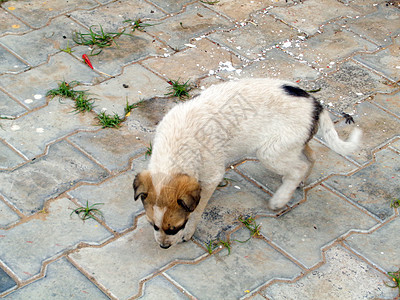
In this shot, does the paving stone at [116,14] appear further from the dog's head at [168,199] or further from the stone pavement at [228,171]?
the dog's head at [168,199]

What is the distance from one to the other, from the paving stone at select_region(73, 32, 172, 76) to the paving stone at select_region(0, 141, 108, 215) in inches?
55.3

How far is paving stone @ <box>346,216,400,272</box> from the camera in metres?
4.71

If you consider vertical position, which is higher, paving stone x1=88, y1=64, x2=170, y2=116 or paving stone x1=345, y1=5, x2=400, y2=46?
paving stone x1=345, y1=5, x2=400, y2=46

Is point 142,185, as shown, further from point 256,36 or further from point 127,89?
point 256,36

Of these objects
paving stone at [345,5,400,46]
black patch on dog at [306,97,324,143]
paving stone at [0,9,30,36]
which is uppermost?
black patch on dog at [306,97,324,143]

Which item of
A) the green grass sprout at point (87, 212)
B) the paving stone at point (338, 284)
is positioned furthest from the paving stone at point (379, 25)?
the green grass sprout at point (87, 212)

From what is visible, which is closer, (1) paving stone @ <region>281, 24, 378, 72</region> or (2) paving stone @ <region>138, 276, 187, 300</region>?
(2) paving stone @ <region>138, 276, 187, 300</region>

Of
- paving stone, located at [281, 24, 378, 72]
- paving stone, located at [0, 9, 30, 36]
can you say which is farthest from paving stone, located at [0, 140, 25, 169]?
paving stone, located at [281, 24, 378, 72]

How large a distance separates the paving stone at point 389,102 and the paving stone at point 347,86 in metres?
0.09

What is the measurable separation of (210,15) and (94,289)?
444 cm

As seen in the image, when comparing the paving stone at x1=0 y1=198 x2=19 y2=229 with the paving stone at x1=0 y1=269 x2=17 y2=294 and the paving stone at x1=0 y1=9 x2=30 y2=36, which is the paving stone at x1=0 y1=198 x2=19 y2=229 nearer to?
the paving stone at x1=0 y1=269 x2=17 y2=294

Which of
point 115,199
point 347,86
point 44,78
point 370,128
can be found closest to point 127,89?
point 44,78

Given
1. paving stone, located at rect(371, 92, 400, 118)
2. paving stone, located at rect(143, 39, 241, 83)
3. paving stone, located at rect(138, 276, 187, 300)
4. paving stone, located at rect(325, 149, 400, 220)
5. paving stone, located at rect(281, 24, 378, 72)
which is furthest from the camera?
paving stone, located at rect(281, 24, 378, 72)

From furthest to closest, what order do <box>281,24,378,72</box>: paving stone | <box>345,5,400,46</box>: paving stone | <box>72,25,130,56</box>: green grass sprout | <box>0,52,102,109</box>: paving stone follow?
<box>345,5,400,46</box>: paving stone, <box>281,24,378,72</box>: paving stone, <box>72,25,130,56</box>: green grass sprout, <box>0,52,102,109</box>: paving stone
